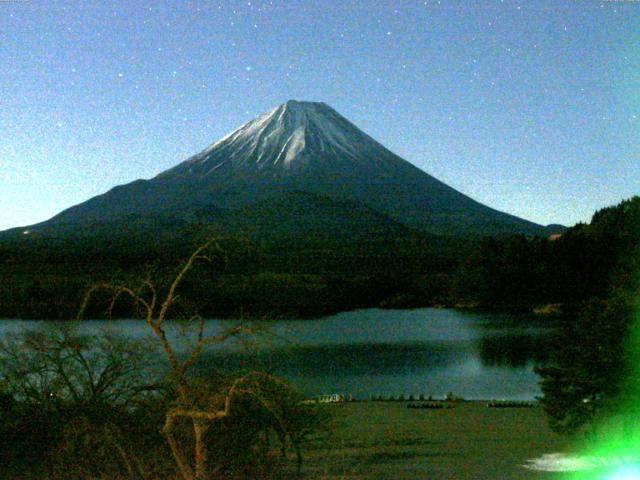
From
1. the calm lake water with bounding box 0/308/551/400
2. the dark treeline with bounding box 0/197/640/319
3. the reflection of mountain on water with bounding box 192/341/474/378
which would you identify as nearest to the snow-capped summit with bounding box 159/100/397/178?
the dark treeline with bounding box 0/197/640/319

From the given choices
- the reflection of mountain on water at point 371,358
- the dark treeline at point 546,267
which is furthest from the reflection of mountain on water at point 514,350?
the dark treeline at point 546,267

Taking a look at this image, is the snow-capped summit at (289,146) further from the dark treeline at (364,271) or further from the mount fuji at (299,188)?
the dark treeline at (364,271)

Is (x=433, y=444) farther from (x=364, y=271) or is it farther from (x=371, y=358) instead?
(x=364, y=271)

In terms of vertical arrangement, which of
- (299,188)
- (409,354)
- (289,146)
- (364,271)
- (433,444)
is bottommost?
(409,354)

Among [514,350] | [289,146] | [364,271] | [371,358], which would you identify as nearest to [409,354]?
[371,358]

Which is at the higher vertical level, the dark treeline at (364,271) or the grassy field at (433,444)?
the dark treeline at (364,271)

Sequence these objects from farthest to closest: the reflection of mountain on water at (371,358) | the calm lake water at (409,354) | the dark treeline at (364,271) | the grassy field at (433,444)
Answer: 1. the dark treeline at (364,271)
2. the reflection of mountain on water at (371,358)
3. the calm lake water at (409,354)
4. the grassy field at (433,444)
